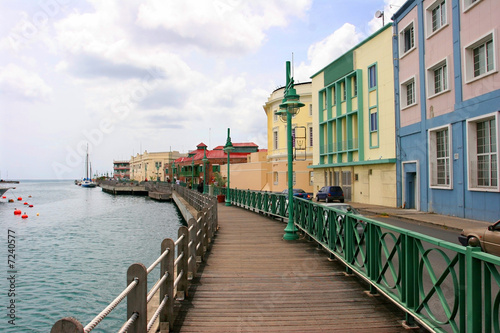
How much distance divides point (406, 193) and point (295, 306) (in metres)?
21.2

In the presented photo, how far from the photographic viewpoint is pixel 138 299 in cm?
380

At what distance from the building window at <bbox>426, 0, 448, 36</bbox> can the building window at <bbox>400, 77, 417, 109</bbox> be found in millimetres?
3278

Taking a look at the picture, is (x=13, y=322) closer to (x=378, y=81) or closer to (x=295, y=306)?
(x=295, y=306)

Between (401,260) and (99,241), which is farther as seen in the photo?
(99,241)

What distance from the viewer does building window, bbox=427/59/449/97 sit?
804 inches

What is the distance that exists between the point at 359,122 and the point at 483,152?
1351cm

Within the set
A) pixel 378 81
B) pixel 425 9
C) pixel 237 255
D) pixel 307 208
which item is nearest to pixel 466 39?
pixel 425 9

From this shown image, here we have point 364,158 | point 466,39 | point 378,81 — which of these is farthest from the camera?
point 364,158

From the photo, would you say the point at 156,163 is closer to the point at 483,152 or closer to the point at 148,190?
the point at 148,190

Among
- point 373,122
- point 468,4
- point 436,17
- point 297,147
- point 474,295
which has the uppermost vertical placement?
point 436,17

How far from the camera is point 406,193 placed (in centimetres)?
2483

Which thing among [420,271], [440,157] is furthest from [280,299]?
[440,157]

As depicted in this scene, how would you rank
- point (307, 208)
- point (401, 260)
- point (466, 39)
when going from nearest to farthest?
point (401, 260) < point (307, 208) < point (466, 39)

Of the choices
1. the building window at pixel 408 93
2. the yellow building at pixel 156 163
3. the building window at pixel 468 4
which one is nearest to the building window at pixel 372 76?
the building window at pixel 408 93
